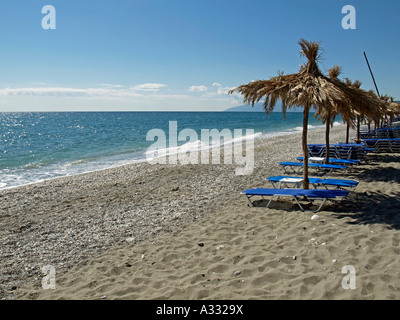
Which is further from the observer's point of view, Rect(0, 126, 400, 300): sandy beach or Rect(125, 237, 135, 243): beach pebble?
Rect(125, 237, 135, 243): beach pebble

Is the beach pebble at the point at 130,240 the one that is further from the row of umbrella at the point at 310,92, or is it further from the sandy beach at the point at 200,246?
the row of umbrella at the point at 310,92

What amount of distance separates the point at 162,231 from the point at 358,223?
142 inches

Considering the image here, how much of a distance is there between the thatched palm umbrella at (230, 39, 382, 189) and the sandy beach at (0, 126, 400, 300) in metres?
1.96

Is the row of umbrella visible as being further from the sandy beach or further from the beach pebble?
the beach pebble

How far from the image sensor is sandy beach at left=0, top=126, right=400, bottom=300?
11.6ft

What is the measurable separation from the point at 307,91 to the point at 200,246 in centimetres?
371

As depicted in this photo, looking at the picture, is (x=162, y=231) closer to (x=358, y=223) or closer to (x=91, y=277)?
(x=91, y=277)

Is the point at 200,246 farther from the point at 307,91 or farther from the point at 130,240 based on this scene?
the point at 307,91

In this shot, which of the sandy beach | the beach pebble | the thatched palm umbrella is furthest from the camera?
the thatched palm umbrella

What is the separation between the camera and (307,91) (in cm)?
581

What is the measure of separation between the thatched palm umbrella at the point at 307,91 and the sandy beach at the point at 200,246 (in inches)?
77.0

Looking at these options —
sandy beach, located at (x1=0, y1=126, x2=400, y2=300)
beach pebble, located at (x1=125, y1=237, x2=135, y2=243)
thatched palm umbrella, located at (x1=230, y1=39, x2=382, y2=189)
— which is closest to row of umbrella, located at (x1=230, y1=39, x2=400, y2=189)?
thatched palm umbrella, located at (x1=230, y1=39, x2=382, y2=189)

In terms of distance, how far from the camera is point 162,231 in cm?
560
